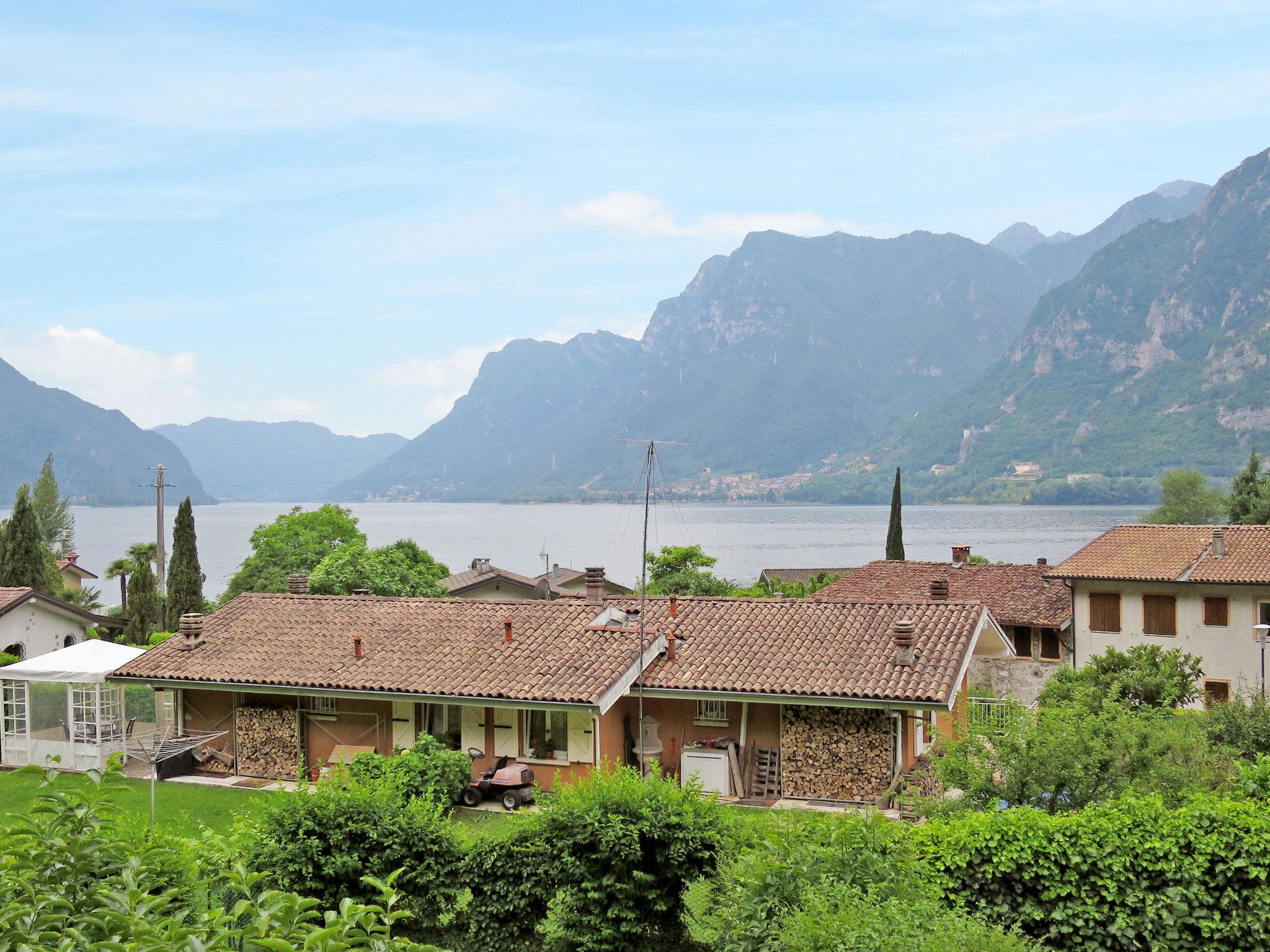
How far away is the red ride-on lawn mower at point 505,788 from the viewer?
21.2m

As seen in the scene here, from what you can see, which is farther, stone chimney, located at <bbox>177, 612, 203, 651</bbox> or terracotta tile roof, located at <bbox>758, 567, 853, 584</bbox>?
terracotta tile roof, located at <bbox>758, 567, 853, 584</bbox>

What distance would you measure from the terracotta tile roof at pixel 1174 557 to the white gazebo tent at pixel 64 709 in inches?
1207

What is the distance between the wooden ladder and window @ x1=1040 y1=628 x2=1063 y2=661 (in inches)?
862

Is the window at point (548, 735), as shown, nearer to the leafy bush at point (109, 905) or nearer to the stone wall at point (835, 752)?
the stone wall at point (835, 752)

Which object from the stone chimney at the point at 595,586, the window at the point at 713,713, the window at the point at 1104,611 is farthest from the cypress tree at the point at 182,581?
the window at the point at 1104,611

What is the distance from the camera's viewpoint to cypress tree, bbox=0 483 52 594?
163 ft

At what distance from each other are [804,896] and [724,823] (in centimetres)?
275

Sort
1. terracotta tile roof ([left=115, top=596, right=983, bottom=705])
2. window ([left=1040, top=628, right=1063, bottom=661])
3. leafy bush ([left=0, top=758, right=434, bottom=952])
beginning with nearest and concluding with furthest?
leafy bush ([left=0, top=758, right=434, bottom=952]) → terracotta tile roof ([left=115, top=596, right=983, bottom=705]) → window ([left=1040, top=628, right=1063, bottom=661])

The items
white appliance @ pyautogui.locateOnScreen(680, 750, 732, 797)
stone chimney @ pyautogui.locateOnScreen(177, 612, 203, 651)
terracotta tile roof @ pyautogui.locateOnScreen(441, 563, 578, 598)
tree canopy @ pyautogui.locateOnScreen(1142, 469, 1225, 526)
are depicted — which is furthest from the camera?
tree canopy @ pyautogui.locateOnScreen(1142, 469, 1225, 526)

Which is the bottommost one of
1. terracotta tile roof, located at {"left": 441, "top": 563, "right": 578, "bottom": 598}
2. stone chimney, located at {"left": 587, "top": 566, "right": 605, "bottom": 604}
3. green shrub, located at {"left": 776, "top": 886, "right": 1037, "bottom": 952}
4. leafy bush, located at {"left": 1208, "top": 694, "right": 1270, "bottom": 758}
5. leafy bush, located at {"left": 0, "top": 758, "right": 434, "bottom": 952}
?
terracotta tile roof, located at {"left": 441, "top": 563, "right": 578, "bottom": 598}

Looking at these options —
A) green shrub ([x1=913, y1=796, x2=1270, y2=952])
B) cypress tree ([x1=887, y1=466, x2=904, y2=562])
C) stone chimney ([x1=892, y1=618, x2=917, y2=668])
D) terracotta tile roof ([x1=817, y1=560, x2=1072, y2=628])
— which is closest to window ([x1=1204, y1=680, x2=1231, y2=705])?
terracotta tile roof ([x1=817, y1=560, x2=1072, y2=628])

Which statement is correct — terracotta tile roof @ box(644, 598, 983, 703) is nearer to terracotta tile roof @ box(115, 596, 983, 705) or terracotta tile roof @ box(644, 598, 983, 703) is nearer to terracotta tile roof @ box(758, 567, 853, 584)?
terracotta tile roof @ box(115, 596, 983, 705)

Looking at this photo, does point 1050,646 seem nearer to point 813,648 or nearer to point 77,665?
point 813,648

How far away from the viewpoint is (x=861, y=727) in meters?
21.3
